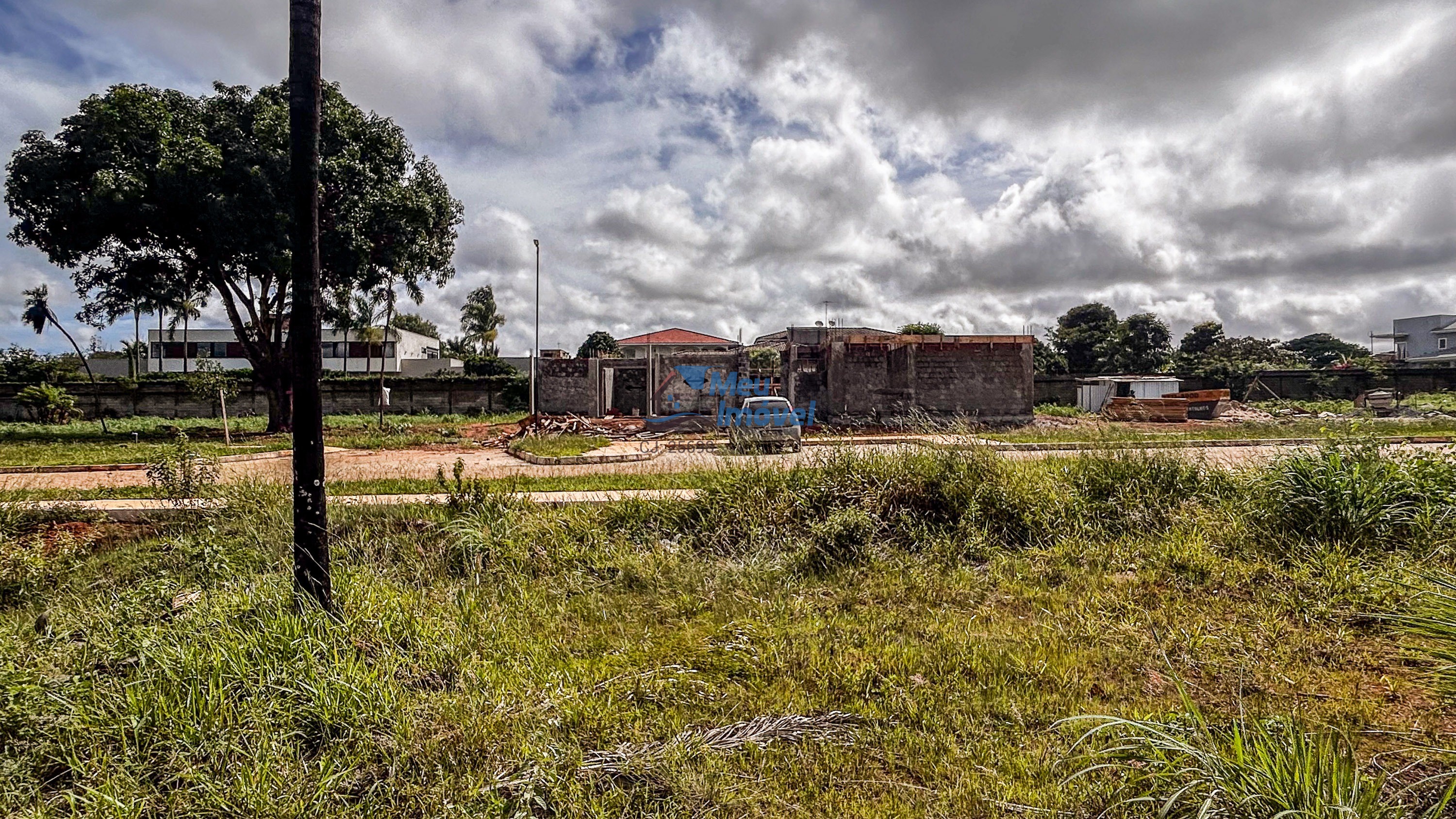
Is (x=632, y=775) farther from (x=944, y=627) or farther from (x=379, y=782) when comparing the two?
(x=944, y=627)

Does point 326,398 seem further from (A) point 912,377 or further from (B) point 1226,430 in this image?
(B) point 1226,430

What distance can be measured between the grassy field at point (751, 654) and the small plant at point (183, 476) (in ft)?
1.41

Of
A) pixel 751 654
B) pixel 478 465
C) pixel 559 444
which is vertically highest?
pixel 559 444

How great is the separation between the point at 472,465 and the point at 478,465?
11 cm

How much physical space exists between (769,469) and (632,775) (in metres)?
4.56

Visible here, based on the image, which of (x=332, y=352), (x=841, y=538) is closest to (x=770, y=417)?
(x=841, y=538)

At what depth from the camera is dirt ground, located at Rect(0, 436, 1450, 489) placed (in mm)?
8453

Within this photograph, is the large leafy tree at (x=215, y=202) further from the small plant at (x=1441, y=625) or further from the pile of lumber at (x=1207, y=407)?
the pile of lumber at (x=1207, y=407)

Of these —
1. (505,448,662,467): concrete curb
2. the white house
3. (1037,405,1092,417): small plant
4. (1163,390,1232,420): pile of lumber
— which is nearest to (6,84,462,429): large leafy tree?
(505,448,662,467): concrete curb

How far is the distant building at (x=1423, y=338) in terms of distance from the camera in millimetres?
53403

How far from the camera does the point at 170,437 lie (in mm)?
16859

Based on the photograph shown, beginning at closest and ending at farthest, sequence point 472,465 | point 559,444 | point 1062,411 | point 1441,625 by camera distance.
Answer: point 1441,625, point 472,465, point 559,444, point 1062,411

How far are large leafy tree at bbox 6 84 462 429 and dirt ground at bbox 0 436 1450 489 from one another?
20.2ft

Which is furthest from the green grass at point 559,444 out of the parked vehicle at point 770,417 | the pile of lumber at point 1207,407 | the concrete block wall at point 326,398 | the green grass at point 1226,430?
the pile of lumber at point 1207,407
